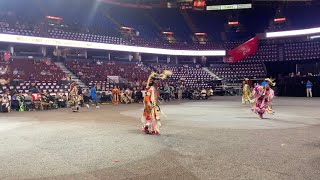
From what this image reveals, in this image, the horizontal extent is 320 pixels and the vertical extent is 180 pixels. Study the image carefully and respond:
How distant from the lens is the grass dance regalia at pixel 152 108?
29.1ft

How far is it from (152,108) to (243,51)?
135 ft

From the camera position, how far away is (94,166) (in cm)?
516

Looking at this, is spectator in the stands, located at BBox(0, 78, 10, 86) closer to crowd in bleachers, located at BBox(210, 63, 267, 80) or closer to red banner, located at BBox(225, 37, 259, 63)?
crowd in bleachers, located at BBox(210, 63, 267, 80)

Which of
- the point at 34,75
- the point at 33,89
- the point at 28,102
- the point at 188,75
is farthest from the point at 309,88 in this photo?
the point at 34,75

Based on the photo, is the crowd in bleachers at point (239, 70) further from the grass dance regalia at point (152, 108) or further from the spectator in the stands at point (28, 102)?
the grass dance regalia at point (152, 108)

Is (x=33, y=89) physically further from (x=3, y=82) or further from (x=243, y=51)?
(x=243, y=51)

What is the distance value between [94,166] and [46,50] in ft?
114

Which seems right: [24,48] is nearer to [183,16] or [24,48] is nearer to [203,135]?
[183,16]

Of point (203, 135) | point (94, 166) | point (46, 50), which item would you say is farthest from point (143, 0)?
point (94, 166)

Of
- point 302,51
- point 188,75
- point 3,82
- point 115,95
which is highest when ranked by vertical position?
point 302,51

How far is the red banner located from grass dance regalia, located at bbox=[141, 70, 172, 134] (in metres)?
40.4

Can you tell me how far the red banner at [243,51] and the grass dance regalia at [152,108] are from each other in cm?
4044

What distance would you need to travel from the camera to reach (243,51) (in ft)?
155

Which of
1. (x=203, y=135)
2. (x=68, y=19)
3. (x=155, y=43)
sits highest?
(x=68, y=19)
